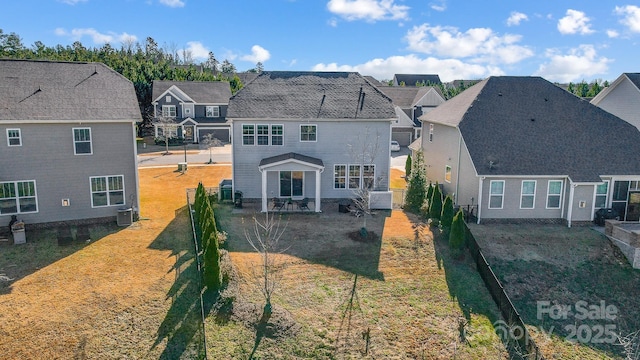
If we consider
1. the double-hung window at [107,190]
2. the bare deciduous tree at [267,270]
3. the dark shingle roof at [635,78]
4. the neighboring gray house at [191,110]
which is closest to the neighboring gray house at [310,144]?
the bare deciduous tree at [267,270]

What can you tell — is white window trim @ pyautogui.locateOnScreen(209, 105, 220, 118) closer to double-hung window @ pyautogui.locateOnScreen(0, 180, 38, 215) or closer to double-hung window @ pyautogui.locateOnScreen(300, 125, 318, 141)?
double-hung window @ pyautogui.locateOnScreen(300, 125, 318, 141)

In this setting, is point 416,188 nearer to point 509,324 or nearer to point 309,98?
point 309,98

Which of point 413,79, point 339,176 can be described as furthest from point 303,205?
point 413,79

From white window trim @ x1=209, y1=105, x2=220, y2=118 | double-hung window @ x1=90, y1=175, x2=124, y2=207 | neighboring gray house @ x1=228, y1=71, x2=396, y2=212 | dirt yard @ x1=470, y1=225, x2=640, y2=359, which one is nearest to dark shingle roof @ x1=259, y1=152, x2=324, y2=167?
neighboring gray house @ x1=228, y1=71, x2=396, y2=212

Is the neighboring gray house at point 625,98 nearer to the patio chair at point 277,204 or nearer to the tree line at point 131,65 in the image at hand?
the patio chair at point 277,204

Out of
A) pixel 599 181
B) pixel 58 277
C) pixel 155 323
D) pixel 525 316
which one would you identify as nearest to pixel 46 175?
pixel 58 277

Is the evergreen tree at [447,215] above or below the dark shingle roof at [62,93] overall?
below
